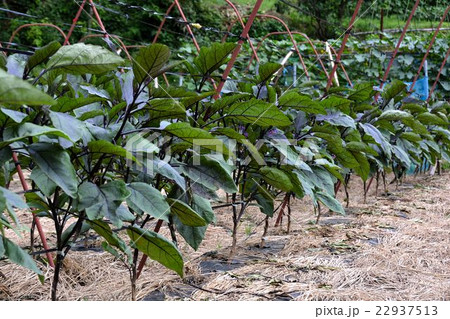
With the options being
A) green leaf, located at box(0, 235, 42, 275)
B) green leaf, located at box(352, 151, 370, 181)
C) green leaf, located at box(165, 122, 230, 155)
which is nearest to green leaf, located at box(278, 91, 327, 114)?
green leaf, located at box(165, 122, 230, 155)

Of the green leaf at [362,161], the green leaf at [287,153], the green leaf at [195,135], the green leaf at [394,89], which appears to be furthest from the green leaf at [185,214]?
the green leaf at [394,89]

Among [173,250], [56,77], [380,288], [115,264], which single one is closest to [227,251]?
[115,264]

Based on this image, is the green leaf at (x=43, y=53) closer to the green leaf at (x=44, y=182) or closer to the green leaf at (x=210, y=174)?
the green leaf at (x=44, y=182)

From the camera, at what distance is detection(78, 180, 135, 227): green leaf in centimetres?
94

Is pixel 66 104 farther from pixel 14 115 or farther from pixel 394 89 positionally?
pixel 394 89

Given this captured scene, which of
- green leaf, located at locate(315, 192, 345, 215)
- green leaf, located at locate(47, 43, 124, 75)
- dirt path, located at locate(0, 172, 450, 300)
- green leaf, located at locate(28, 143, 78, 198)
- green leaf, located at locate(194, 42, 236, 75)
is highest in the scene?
green leaf, located at locate(194, 42, 236, 75)

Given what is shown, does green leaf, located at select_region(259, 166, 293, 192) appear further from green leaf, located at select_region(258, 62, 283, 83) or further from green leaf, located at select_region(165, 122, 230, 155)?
green leaf, located at select_region(165, 122, 230, 155)

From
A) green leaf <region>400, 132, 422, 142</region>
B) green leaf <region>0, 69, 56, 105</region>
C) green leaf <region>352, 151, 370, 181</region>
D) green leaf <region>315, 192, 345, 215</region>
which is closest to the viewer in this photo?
green leaf <region>0, 69, 56, 105</region>

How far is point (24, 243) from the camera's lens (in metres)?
1.85

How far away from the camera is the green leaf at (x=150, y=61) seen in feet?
3.35

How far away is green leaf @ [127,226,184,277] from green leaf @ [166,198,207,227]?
0.30ft

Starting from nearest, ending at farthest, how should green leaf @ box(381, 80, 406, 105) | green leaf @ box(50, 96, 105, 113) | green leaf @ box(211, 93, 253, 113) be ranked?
green leaf @ box(50, 96, 105, 113), green leaf @ box(211, 93, 253, 113), green leaf @ box(381, 80, 406, 105)
